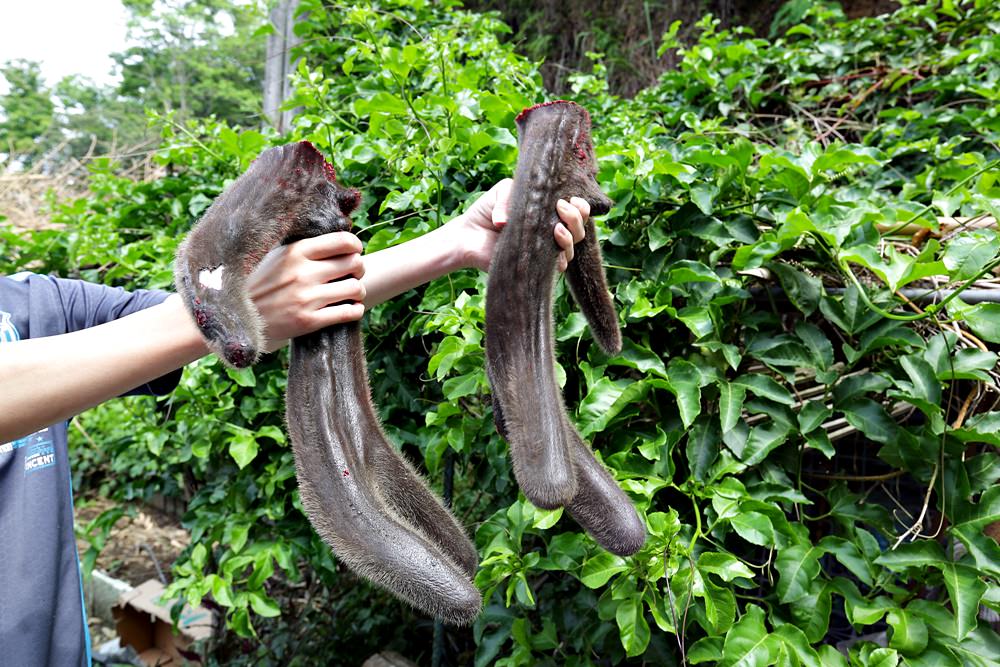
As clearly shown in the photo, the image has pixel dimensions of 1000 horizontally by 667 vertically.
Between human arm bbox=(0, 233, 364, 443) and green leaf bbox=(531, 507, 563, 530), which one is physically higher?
human arm bbox=(0, 233, 364, 443)

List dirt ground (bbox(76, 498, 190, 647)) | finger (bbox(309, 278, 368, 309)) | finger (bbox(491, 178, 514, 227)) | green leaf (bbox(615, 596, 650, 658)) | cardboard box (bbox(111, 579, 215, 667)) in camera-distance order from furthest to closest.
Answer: dirt ground (bbox(76, 498, 190, 647))
cardboard box (bbox(111, 579, 215, 667))
green leaf (bbox(615, 596, 650, 658))
finger (bbox(491, 178, 514, 227))
finger (bbox(309, 278, 368, 309))

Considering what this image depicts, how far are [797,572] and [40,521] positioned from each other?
148cm

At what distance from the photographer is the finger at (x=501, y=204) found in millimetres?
1009

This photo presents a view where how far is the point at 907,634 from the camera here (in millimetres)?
1100

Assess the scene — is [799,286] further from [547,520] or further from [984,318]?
[547,520]

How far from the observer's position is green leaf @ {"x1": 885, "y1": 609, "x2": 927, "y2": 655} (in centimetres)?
110

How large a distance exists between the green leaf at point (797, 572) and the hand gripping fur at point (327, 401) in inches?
25.6

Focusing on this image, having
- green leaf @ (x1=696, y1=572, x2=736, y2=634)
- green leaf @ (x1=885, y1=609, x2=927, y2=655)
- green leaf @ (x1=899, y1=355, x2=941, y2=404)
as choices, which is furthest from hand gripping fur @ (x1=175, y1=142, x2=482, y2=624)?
green leaf @ (x1=899, y1=355, x2=941, y2=404)

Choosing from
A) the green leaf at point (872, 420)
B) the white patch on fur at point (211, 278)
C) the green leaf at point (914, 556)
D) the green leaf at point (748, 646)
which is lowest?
the green leaf at point (748, 646)

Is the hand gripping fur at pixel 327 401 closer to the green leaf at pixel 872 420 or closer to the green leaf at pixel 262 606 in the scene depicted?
the green leaf at pixel 872 420

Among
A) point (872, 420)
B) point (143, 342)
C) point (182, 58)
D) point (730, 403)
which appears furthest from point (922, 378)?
point (182, 58)

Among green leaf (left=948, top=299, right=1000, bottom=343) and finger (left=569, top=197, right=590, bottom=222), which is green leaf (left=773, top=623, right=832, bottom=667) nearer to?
green leaf (left=948, top=299, right=1000, bottom=343)

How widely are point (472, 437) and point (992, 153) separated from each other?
2.26 meters

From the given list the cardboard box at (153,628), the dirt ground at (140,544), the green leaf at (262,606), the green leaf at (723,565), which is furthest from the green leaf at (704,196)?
the dirt ground at (140,544)
